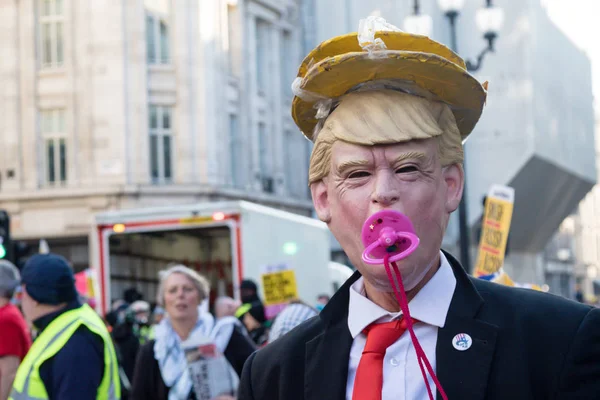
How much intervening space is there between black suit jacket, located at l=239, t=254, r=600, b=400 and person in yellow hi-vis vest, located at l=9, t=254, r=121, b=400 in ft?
9.10

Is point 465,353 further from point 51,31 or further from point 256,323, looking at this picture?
point 51,31

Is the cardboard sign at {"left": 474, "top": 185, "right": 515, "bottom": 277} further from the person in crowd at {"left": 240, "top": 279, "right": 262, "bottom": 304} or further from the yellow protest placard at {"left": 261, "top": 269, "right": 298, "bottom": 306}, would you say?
the yellow protest placard at {"left": 261, "top": 269, "right": 298, "bottom": 306}

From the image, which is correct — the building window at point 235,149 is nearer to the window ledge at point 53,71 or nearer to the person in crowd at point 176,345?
the window ledge at point 53,71

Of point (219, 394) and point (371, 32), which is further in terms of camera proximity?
point (219, 394)

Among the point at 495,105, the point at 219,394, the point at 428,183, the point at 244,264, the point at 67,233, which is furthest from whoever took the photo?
the point at 495,105

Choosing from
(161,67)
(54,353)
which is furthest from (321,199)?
(161,67)

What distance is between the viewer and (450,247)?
38344 millimetres

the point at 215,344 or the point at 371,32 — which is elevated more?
the point at 371,32

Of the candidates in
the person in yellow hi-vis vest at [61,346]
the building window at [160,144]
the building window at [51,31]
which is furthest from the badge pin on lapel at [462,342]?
the building window at [51,31]

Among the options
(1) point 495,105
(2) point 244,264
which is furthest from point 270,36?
(2) point 244,264

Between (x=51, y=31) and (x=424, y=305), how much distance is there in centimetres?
2989

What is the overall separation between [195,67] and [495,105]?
12.8 metres

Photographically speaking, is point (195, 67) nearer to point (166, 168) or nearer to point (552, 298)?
point (166, 168)

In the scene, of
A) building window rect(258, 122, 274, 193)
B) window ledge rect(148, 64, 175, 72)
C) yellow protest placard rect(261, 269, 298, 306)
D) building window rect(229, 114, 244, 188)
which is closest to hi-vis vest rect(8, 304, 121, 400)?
yellow protest placard rect(261, 269, 298, 306)
